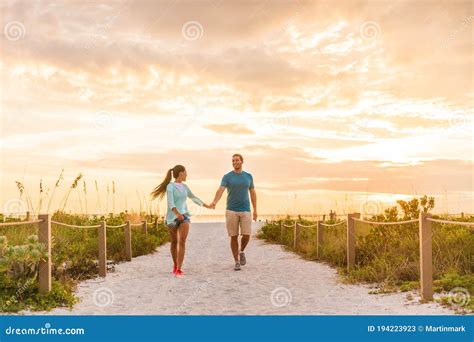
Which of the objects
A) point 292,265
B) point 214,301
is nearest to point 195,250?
point 292,265

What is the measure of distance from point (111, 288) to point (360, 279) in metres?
4.54

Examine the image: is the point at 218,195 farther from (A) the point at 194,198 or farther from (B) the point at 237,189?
(A) the point at 194,198

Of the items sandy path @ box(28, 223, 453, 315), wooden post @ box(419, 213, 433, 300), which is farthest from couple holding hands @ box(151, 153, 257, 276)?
wooden post @ box(419, 213, 433, 300)

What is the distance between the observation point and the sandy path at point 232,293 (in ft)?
27.8

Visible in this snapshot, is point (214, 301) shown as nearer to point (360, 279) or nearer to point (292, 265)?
point (360, 279)

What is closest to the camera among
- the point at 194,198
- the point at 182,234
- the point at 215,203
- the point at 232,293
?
the point at 232,293

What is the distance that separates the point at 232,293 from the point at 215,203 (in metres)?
3.07
